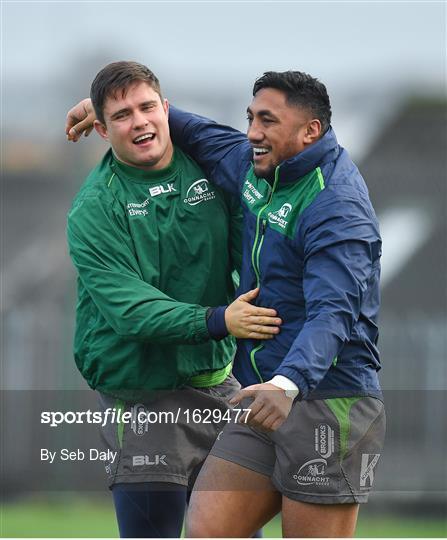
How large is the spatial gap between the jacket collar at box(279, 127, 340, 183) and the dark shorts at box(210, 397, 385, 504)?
689 mm

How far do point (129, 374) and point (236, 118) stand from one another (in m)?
4.52

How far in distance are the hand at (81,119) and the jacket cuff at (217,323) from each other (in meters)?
0.93

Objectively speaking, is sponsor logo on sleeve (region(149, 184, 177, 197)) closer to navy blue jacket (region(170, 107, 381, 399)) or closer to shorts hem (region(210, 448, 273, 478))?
navy blue jacket (region(170, 107, 381, 399))

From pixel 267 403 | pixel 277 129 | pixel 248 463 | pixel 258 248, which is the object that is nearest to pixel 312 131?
pixel 277 129

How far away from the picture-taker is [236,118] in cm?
862

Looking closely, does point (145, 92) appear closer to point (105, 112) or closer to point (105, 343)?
point (105, 112)

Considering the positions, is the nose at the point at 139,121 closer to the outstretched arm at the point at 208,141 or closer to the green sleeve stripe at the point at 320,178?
the outstretched arm at the point at 208,141

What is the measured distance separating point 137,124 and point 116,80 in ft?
0.54

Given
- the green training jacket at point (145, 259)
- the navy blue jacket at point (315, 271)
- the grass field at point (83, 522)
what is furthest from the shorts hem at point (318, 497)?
the grass field at point (83, 522)

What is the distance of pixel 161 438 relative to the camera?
14.4ft

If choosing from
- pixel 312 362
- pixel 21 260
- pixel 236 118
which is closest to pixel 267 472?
pixel 312 362

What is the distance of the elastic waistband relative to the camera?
176 inches

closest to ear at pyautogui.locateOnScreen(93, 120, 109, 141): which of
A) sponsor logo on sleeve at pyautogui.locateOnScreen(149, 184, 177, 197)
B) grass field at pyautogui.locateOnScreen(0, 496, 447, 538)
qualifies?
sponsor logo on sleeve at pyautogui.locateOnScreen(149, 184, 177, 197)

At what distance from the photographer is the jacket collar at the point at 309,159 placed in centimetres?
389
